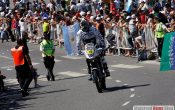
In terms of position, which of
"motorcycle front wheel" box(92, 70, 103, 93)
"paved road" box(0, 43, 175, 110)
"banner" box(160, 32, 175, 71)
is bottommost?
"paved road" box(0, 43, 175, 110)

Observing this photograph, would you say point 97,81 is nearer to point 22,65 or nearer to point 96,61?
point 96,61

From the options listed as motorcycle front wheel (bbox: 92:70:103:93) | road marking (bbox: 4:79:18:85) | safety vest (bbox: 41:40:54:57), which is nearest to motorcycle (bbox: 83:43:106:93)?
motorcycle front wheel (bbox: 92:70:103:93)

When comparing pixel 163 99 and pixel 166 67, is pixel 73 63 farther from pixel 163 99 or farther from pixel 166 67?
pixel 166 67

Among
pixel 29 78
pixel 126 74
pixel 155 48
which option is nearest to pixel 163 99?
pixel 29 78

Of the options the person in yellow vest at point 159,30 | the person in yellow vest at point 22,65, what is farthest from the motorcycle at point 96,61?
the person in yellow vest at point 159,30

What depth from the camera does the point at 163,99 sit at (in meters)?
14.3

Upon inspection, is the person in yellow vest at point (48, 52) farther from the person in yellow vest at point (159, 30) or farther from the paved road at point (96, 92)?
the person in yellow vest at point (159, 30)

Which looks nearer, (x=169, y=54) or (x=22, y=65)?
(x=169, y=54)

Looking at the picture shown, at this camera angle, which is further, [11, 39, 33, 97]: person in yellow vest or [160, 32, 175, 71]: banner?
[11, 39, 33, 97]: person in yellow vest

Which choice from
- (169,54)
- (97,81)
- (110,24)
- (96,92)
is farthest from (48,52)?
(169,54)

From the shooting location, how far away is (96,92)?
16.8m

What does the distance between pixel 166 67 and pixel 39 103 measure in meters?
5.09

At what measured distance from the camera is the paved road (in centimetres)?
1456

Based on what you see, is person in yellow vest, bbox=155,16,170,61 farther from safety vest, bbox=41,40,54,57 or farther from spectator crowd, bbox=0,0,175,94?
safety vest, bbox=41,40,54,57
